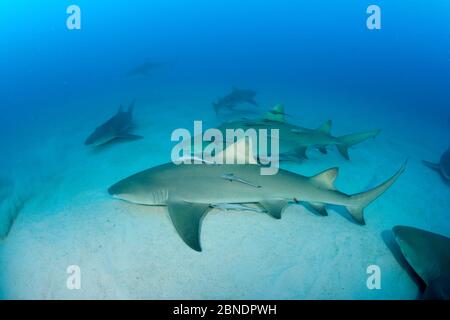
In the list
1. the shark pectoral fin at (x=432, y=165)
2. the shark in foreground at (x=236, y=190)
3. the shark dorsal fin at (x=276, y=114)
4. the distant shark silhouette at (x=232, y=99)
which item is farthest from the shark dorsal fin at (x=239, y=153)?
the distant shark silhouette at (x=232, y=99)

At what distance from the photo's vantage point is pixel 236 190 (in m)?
3.19

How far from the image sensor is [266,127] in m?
4.51

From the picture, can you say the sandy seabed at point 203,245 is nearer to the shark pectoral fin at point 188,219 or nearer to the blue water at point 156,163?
the blue water at point 156,163

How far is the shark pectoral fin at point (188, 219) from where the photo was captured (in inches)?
110

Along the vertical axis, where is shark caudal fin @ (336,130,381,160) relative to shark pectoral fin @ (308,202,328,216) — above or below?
above

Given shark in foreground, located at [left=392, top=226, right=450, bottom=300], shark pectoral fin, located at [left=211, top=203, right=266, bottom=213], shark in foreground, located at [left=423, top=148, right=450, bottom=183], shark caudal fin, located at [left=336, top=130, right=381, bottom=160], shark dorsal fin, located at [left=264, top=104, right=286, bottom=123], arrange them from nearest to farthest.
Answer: shark in foreground, located at [left=392, top=226, right=450, bottom=300], shark pectoral fin, located at [left=211, top=203, right=266, bottom=213], shark caudal fin, located at [left=336, top=130, right=381, bottom=160], shark dorsal fin, located at [left=264, top=104, right=286, bottom=123], shark in foreground, located at [left=423, top=148, right=450, bottom=183]

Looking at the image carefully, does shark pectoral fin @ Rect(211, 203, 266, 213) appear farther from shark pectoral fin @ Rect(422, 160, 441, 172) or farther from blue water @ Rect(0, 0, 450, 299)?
shark pectoral fin @ Rect(422, 160, 441, 172)

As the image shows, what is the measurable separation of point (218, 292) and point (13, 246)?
7.21 ft

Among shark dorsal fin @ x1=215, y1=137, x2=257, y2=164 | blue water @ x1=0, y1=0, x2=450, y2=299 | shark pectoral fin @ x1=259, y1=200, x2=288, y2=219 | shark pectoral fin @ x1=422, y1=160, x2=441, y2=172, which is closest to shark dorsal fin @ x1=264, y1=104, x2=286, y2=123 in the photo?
blue water @ x1=0, y1=0, x2=450, y2=299

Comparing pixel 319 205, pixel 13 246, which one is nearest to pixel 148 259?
pixel 13 246

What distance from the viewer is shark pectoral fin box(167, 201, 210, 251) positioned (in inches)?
Answer: 110

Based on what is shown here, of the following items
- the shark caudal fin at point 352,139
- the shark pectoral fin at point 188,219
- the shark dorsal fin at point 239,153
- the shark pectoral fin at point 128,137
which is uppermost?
the shark pectoral fin at point 128,137

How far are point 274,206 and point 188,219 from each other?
3.02ft

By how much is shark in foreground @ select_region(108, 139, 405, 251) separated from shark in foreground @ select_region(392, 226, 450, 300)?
0.50 m
